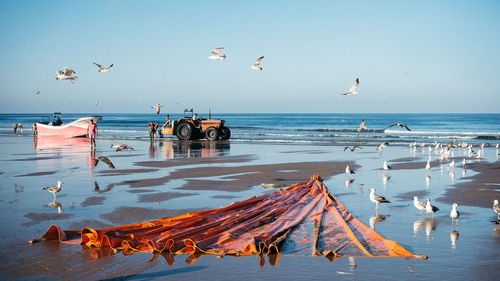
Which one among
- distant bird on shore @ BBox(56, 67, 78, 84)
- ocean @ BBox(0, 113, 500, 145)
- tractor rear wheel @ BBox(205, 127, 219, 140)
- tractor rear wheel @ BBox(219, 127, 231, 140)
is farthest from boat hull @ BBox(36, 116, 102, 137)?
distant bird on shore @ BBox(56, 67, 78, 84)

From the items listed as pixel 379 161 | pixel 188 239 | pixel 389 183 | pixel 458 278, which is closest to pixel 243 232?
pixel 188 239

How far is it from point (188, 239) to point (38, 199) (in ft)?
17.4

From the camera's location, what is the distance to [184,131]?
3219 centimetres

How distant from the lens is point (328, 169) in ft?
54.1

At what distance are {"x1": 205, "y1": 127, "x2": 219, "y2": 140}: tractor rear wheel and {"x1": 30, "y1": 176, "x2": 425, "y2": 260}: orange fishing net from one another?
2294cm

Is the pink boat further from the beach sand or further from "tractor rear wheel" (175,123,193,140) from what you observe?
the beach sand

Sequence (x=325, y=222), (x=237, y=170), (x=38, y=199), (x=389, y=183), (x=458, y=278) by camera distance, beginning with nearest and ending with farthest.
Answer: (x=458, y=278)
(x=325, y=222)
(x=38, y=199)
(x=389, y=183)
(x=237, y=170)

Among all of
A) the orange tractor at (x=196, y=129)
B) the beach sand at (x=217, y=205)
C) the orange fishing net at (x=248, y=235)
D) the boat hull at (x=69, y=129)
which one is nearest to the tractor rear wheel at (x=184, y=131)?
the orange tractor at (x=196, y=129)

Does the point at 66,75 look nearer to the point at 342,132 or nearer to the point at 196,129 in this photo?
the point at 196,129

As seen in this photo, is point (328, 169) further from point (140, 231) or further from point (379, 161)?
point (140, 231)

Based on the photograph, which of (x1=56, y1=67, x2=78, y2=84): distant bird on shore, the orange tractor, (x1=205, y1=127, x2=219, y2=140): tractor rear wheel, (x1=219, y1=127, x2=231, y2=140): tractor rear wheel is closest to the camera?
(x1=56, y1=67, x2=78, y2=84): distant bird on shore

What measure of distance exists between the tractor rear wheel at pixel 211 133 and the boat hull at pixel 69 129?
31.2 feet

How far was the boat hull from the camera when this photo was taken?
117 ft

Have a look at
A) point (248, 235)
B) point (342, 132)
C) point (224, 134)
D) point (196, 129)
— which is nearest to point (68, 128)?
point (196, 129)
